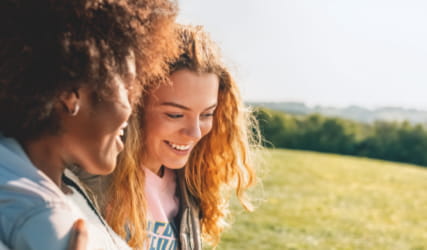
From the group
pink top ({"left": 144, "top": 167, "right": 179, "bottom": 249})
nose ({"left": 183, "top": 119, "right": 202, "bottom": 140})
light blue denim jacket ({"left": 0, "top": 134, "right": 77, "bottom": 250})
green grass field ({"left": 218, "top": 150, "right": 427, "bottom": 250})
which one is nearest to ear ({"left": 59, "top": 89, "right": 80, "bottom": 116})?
light blue denim jacket ({"left": 0, "top": 134, "right": 77, "bottom": 250})

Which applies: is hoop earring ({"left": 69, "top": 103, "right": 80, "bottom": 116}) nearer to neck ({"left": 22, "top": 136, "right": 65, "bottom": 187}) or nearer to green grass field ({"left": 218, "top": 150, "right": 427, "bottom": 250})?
neck ({"left": 22, "top": 136, "right": 65, "bottom": 187})

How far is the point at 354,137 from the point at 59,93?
2980 centimetres

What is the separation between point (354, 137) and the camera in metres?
30.2

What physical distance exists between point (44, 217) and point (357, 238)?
7097 mm

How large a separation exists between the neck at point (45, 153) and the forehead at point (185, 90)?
1051mm

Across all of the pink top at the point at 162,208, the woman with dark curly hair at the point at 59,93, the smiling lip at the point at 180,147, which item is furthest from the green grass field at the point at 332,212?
the woman with dark curly hair at the point at 59,93

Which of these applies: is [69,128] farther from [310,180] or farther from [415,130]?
[415,130]

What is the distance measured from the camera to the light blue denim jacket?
126cm

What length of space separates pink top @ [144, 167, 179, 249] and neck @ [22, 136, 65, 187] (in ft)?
3.86

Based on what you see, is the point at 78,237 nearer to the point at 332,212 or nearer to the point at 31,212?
the point at 31,212

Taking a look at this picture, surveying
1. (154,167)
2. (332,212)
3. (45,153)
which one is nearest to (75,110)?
(45,153)

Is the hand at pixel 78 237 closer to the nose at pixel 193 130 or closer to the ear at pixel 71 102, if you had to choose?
the ear at pixel 71 102

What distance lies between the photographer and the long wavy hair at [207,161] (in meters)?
2.50

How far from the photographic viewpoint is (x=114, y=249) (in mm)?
1587
